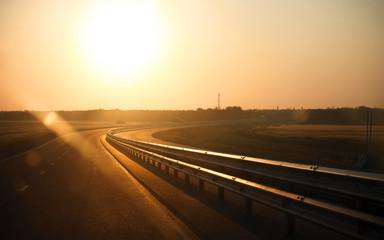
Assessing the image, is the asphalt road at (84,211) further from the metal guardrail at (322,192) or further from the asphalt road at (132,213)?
the metal guardrail at (322,192)

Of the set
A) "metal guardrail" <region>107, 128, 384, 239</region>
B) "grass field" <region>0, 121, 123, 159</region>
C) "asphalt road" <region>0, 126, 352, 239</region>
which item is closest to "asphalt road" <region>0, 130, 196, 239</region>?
"asphalt road" <region>0, 126, 352, 239</region>

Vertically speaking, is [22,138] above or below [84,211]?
below

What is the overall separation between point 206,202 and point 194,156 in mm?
2039

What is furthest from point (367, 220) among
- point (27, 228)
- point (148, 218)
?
point (27, 228)

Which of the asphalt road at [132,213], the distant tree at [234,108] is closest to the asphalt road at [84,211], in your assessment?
the asphalt road at [132,213]

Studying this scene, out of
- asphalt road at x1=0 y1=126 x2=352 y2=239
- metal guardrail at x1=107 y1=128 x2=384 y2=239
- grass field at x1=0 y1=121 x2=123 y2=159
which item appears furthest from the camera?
grass field at x1=0 y1=121 x2=123 y2=159

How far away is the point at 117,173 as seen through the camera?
13359mm

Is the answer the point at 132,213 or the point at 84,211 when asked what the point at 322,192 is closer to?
the point at 132,213

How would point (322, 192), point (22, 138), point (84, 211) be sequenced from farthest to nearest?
point (22, 138), point (84, 211), point (322, 192)

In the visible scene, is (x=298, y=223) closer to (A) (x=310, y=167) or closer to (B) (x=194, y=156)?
(A) (x=310, y=167)

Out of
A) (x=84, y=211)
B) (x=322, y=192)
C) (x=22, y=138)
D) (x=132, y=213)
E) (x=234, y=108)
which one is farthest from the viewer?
(x=234, y=108)

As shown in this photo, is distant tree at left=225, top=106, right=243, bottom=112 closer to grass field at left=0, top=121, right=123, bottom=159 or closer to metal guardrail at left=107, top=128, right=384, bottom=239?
grass field at left=0, top=121, right=123, bottom=159

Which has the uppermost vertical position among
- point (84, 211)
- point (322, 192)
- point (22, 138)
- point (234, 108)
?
point (322, 192)

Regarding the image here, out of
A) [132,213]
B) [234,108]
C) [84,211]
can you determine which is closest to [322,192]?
[132,213]
